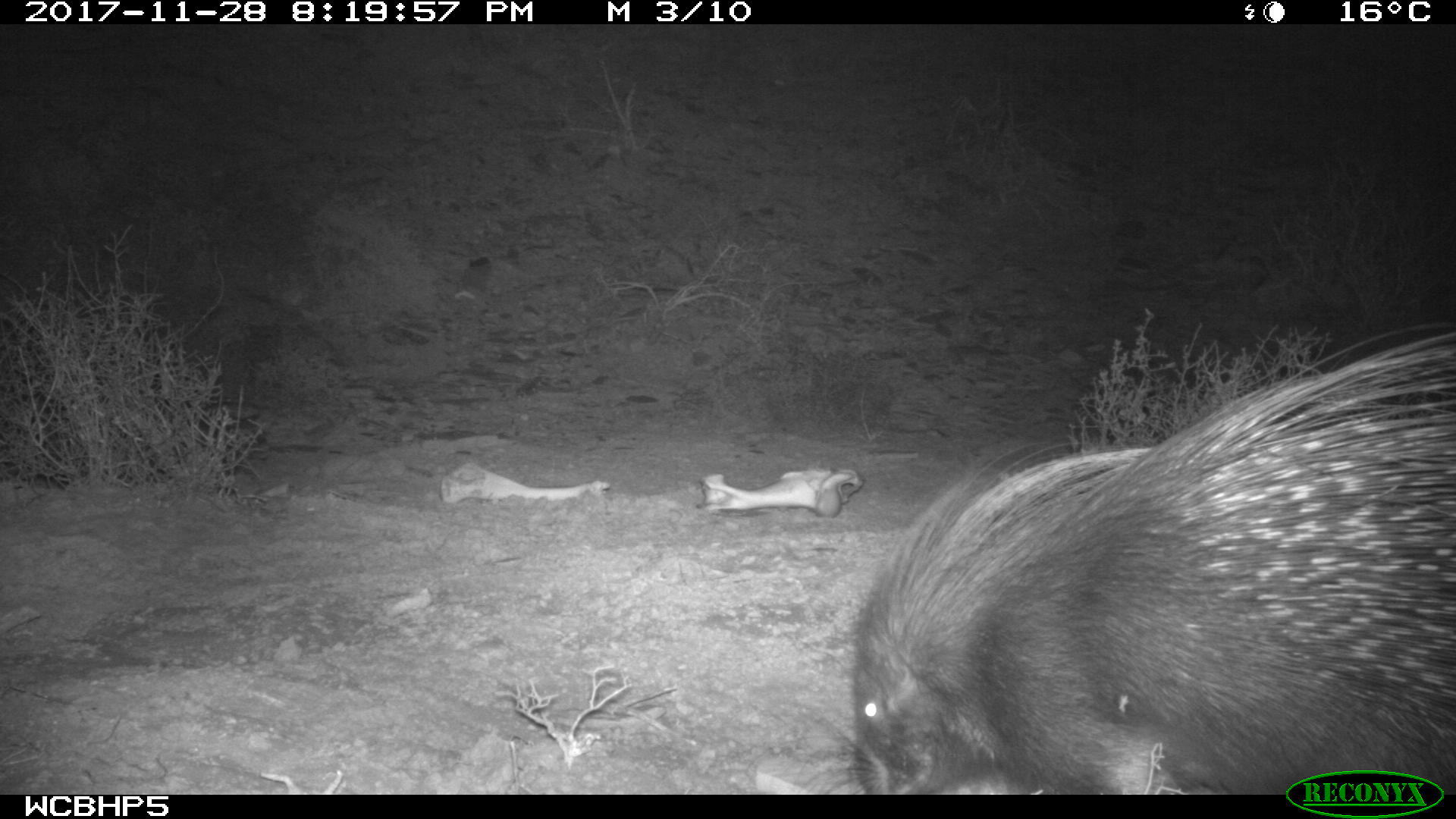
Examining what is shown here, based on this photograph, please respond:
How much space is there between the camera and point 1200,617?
1.99 m

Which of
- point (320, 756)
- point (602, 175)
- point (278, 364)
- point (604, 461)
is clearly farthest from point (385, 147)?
point (320, 756)

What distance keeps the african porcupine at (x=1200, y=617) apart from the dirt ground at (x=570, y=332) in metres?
0.33

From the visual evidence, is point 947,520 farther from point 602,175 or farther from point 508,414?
point 602,175

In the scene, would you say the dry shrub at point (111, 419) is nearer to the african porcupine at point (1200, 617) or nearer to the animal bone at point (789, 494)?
the animal bone at point (789, 494)

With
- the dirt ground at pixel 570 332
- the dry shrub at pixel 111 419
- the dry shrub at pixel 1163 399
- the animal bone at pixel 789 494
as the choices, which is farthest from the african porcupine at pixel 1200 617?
the dry shrub at pixel 111 419

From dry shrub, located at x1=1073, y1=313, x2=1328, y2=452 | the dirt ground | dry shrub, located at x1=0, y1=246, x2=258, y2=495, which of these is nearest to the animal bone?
the dirt ground

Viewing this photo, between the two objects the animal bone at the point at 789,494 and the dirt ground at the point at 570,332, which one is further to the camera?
the animal bone at the point at 789,494

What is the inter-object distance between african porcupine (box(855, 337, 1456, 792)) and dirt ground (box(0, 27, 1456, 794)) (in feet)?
1.09

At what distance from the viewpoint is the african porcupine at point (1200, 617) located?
189 cm

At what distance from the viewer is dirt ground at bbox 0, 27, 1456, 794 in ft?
7.63

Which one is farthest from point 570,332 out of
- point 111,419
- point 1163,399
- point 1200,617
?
point 1200,617

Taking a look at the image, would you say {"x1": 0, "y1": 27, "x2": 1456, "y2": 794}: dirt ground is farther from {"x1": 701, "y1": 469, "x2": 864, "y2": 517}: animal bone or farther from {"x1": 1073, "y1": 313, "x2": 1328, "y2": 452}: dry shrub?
{"x1": 1073, "y1": 313, "x2": 1328, "y2": 452}: dry shrub

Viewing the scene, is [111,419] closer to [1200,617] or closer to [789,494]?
[789,494]
